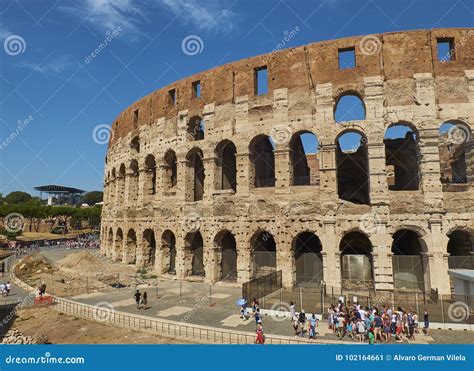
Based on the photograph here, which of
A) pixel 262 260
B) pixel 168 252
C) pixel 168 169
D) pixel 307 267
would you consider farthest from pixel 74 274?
pixel 307 267

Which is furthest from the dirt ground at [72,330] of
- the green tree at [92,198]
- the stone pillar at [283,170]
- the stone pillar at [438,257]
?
the green tree at [92,198]

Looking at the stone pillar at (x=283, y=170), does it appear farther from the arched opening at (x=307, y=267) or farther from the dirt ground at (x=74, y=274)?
the dirt ground at (x=74, y=274)

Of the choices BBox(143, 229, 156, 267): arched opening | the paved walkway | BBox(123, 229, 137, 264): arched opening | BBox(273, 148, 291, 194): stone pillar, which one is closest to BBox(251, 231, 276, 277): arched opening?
the paved walkway

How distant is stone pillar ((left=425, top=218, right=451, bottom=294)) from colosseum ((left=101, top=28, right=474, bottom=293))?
0.18ft

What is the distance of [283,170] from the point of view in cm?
2050

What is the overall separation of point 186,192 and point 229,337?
557 inches

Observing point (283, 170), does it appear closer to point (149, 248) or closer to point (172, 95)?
point (172, 95)

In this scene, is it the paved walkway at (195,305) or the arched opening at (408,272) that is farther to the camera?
the arched opening at (408,272)

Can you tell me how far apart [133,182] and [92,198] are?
328 ft

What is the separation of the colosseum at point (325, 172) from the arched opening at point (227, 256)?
77mm

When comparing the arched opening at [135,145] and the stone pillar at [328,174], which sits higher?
the arched opening at [135,145]

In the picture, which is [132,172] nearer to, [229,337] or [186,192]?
[186,192]

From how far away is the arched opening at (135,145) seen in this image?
101 ft

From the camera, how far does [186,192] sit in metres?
24.5
